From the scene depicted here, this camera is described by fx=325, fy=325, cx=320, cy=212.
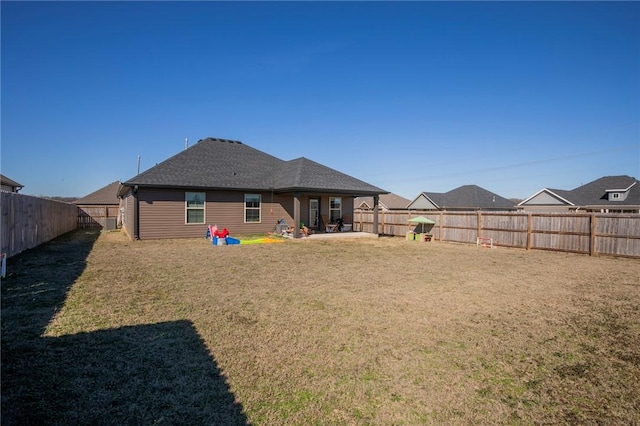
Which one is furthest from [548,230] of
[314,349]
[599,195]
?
[599,195]

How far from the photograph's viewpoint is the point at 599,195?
106 feet

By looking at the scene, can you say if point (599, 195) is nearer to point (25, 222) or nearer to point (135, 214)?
point (135, 214)

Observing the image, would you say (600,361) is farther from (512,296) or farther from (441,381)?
(512,296)

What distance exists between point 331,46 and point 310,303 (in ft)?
43.5

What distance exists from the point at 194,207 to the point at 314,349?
14610 millimetres

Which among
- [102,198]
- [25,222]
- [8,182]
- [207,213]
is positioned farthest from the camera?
[102,198]

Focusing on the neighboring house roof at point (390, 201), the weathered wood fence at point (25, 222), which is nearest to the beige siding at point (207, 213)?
the weathered wood fence at point (25, 222)

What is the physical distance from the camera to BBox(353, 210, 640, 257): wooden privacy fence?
12.1 m

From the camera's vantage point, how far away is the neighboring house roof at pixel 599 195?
98.8 feet

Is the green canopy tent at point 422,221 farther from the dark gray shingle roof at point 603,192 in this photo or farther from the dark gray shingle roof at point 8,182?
the dark gray shingle roof at point 8,182

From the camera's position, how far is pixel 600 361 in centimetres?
386

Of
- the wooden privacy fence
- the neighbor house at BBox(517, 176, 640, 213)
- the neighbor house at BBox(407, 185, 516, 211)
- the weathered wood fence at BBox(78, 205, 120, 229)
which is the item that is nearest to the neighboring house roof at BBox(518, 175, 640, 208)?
the neighbor house at BBox(517, 176, 640, 213)

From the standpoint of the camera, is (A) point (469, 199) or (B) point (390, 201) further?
(B) point (390, 201)

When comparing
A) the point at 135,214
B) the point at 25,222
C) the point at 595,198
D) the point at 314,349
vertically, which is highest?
the point at 595,198
